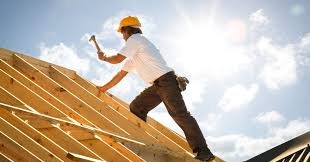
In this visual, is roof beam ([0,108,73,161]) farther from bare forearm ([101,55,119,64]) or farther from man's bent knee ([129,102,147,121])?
man's bent knee ([129,102,147,121])

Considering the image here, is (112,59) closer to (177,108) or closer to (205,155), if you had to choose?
(177,108)

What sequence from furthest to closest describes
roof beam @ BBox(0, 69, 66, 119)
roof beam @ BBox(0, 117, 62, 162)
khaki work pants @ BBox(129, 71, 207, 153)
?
1. khaki work pants @ BBox(129, 71, 207, 153)
2. roof beam @ BBox(0, 69, 66, 119)
3. roof beam @ BBox(0, 117, 62, 162)

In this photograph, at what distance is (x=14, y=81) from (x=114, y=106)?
68.6 inches

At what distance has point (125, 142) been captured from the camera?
4.86 meters

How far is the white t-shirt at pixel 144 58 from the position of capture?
5.46 meters

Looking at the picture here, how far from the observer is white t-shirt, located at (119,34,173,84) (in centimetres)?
546

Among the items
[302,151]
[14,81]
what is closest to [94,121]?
[14,81]

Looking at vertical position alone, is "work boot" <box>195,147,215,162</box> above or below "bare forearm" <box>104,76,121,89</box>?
below

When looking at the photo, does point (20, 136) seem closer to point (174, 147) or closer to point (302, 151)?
point (174, 147)

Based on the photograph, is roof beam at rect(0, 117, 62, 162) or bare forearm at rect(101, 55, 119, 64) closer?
roof beam at rect(0, 117, 62, 162)

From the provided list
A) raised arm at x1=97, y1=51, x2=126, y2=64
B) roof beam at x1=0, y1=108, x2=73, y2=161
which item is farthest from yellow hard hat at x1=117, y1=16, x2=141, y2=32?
roof beam at x1=0, y1=108, x2=73, y2=161

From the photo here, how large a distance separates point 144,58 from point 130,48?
0.23 metres

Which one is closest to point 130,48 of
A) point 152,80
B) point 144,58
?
point 144,58

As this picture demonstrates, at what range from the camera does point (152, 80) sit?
5.48m
